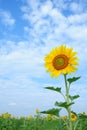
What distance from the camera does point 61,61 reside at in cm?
530

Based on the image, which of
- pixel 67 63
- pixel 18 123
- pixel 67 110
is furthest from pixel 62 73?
pixel 18 123

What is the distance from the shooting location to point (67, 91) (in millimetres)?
4910

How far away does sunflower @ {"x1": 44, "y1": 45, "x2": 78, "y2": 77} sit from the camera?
523 cm

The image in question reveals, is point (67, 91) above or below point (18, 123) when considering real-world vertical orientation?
below

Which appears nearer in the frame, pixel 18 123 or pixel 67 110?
pixel 67 110

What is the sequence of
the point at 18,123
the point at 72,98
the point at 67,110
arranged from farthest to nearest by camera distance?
the point at 18,123 < the point at 72,98 < the point at 67,110

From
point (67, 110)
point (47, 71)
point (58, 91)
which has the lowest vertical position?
point (67, 110)

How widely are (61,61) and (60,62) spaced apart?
2cm

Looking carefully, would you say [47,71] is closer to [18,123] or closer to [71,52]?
[71,52]

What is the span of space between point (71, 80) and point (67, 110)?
0.48m

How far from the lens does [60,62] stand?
530cm

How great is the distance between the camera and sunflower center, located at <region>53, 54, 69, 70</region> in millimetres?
5286

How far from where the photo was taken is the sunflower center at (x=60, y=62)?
5.29 meters

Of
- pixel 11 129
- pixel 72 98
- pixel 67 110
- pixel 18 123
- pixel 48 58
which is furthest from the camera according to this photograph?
pixel 18 123
